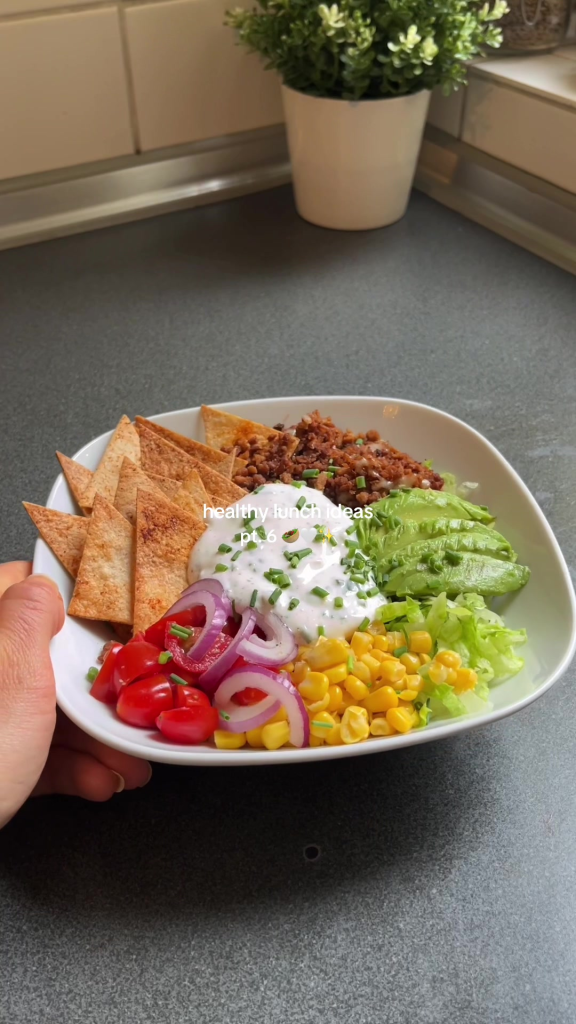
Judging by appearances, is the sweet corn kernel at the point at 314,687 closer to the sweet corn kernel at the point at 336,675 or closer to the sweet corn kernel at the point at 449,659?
the sweet corn kernel at the point at 336,675

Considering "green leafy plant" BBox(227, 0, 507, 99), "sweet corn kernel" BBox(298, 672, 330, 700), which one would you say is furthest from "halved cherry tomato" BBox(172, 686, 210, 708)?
"green leafy plant" BBox(227, 0, 507, 99)

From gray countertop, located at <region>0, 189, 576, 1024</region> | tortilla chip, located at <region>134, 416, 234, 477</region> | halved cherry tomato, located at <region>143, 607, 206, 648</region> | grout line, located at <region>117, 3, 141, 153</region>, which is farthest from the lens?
grout line, located at <region>117, 3, 141, 153</region>

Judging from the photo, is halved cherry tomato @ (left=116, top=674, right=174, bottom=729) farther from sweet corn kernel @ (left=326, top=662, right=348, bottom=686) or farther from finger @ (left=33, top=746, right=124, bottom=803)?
sweet corn kernel @ (left=326, top=662, right=348, bottom=686)

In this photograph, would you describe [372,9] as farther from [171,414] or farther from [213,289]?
[171,414]

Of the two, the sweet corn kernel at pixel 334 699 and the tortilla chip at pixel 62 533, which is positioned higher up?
the tortilla chip at pixel 62 533

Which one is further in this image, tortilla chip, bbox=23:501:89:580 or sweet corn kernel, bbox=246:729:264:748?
tortilla chip, bbox=23:501:89:580

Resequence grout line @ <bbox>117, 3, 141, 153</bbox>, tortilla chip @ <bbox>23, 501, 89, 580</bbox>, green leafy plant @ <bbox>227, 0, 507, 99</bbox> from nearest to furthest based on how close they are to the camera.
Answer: tortilla chip @ <bbox>23, 501, 89, 580</bbox> → green leafy plant @ <bbox>227, 0, 507, 99</bbox> → grout line @ <bbox>117, 3, 141, 153</bbox>

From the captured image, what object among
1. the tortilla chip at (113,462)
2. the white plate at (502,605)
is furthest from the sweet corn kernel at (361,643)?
the tortilla chip at (113,462)
